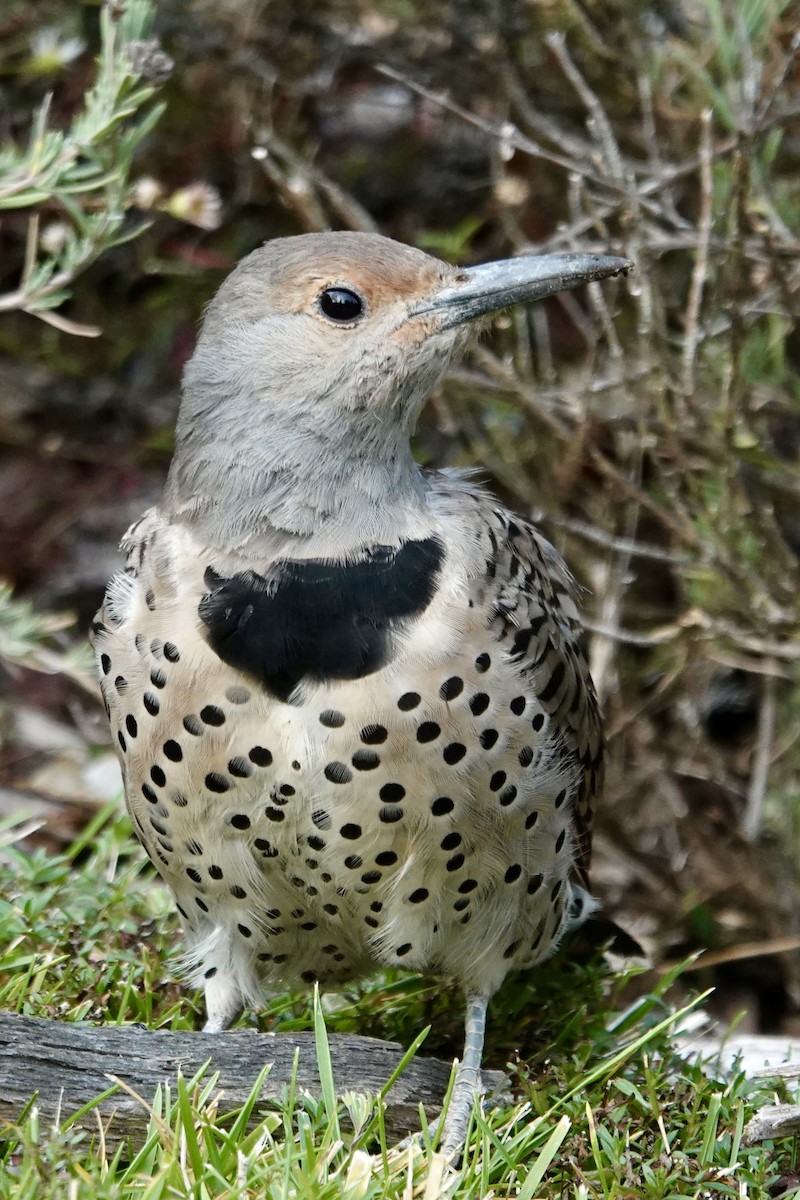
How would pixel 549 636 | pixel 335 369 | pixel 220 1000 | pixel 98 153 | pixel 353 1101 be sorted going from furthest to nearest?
pixel 98 153 < pixel 220 1000 < pixel 549 636 < pixel 335 369 < pixel 353 1101

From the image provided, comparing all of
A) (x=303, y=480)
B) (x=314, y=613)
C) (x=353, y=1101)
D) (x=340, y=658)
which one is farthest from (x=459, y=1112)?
(x=303, y=480)

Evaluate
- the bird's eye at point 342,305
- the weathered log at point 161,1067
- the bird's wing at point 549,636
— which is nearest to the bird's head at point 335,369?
the bird's eye at point 342,305

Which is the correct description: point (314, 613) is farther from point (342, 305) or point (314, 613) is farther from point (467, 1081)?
point (467, 1081)

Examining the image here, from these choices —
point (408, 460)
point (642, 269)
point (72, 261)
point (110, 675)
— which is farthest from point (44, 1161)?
point (642, 269)

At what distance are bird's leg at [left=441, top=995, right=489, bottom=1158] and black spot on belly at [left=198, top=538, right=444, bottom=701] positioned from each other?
39.2 inches

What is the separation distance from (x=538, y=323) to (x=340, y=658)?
3.09 m

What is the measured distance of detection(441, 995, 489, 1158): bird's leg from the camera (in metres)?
3.34

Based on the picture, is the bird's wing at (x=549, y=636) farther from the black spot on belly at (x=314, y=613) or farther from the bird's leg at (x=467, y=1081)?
the bird's leg at (x=467, y=1081)

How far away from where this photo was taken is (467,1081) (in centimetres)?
351

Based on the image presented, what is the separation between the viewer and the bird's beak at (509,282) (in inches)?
139

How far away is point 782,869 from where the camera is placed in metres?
5.75

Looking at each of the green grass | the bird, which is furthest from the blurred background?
the bird

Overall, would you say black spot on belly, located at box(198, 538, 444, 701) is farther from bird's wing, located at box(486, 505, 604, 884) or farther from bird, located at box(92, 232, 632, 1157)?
bird's wing, located at box(486, 505, 604, 884)

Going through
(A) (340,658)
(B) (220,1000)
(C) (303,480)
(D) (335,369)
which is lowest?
(B) (220,1000)
